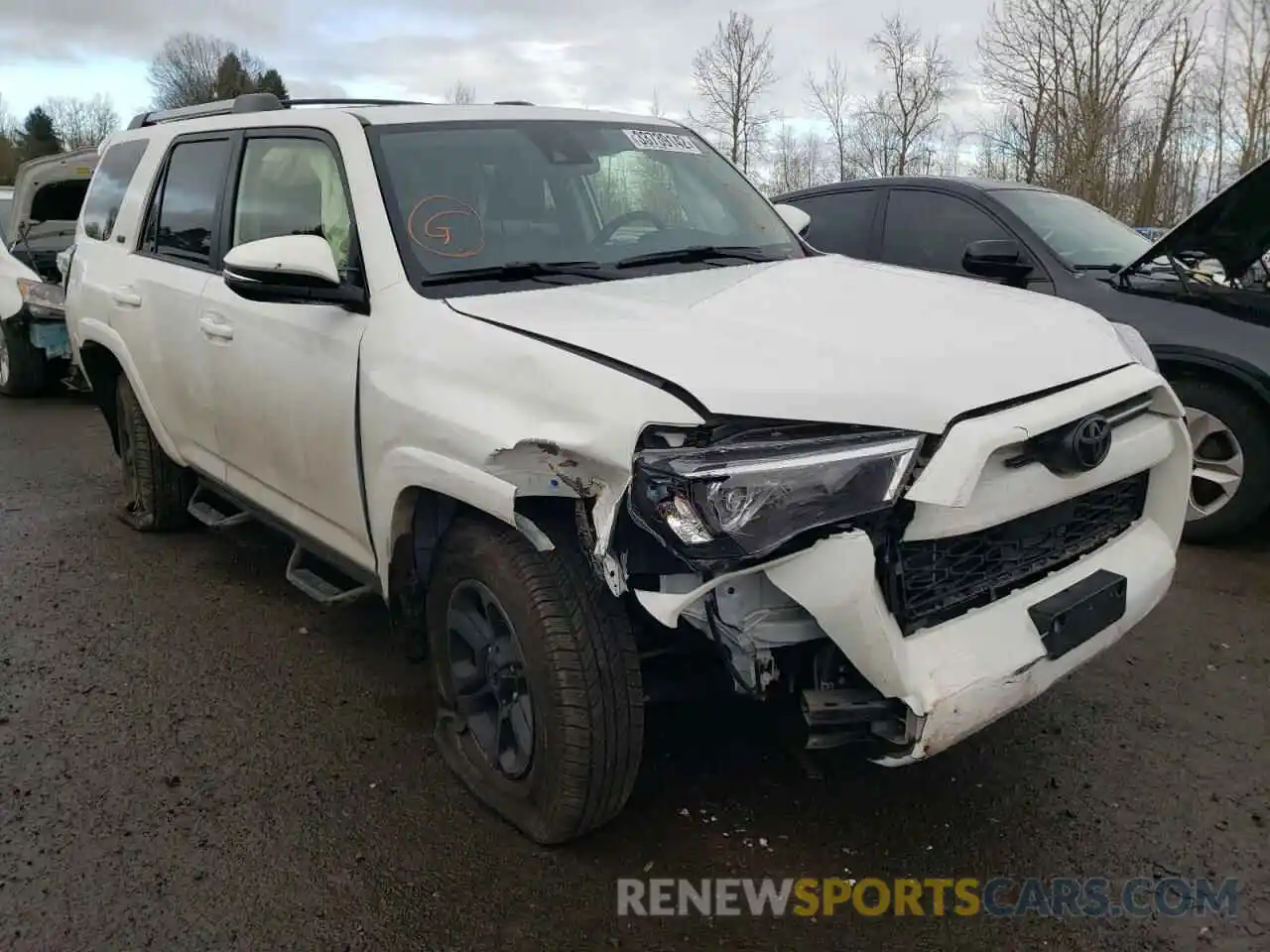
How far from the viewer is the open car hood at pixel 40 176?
955 cm

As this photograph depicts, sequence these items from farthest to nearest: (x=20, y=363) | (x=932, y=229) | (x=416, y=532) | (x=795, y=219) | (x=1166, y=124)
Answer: (x=1166, y=124), (x=20, y=363), (x=932, y=229), (x=795, y=219), (x=416, y=532)

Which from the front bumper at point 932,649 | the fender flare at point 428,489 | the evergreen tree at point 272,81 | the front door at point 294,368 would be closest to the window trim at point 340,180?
the front door at point 294,368

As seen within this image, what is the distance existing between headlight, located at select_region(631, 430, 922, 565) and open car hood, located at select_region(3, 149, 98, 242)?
949cm

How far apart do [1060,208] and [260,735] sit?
5086 mm

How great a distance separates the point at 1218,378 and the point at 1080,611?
2.86 metres

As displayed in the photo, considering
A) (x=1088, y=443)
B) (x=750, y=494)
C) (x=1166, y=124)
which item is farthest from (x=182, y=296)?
(x=1166, y=124)

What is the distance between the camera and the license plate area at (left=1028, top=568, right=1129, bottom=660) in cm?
239

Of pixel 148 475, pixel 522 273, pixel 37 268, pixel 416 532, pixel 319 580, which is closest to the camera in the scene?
pixel 416 532

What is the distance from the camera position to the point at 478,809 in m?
2.90

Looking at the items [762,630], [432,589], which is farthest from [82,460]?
[762,630]

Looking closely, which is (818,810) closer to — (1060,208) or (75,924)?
(75,924)

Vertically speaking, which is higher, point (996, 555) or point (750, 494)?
point (750, 494)

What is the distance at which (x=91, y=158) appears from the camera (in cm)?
975

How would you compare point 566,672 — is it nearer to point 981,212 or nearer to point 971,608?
point 971,608
